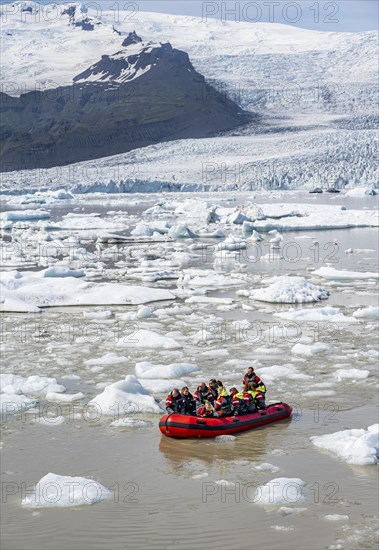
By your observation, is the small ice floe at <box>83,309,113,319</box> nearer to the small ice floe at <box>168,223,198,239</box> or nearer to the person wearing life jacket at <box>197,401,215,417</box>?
the person wearing life jacket at <box>197,401,215,417</box>

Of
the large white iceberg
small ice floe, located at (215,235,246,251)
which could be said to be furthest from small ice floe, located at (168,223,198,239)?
the large white iceberg

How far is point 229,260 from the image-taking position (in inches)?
855

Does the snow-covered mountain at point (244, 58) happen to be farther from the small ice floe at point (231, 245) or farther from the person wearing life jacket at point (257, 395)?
the person wearing life jacket at point (257, 395)

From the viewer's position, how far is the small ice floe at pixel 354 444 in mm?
7289

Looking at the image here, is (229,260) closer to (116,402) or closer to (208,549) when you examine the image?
(116,402)

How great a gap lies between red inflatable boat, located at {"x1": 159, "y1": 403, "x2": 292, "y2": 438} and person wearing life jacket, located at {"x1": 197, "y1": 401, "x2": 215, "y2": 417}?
0.42 ft

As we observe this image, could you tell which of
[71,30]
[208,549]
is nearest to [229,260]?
[208,549]

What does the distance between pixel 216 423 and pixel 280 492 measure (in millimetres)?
1663

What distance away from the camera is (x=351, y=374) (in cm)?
1008

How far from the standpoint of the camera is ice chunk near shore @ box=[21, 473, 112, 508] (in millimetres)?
6480

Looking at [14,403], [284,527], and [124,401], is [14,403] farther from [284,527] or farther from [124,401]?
[284,527]

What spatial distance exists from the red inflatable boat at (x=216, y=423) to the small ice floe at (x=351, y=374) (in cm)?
170

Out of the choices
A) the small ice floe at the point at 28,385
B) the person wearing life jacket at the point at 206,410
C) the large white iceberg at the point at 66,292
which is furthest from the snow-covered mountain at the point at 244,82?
the person wearing life jacket at the point at 206,410

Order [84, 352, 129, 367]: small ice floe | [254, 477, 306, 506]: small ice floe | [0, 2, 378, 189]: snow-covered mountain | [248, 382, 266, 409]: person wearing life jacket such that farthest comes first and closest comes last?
[0, 2, 378, 189]: snow-covered mountain < [84, 352, 129, 367]: small ice floe < [248, 382, 266, 409]: person wearing life jacket < [254, 477, 306, 506]: small ice floe
